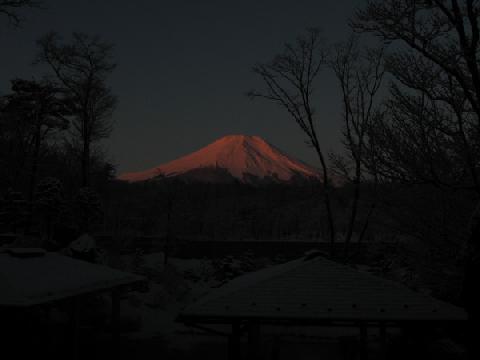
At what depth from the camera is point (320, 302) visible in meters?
8.05

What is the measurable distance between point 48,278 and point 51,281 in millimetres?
192

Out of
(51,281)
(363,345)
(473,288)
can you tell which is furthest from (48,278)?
(473,288)

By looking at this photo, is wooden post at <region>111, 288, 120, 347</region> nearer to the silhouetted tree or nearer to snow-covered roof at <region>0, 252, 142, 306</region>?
snow-covered roof at <region>0, 252, 142, 306</region>

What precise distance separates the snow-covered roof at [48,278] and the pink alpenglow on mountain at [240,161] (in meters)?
95.2

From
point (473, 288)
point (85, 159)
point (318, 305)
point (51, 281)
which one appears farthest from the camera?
point (85, 159)

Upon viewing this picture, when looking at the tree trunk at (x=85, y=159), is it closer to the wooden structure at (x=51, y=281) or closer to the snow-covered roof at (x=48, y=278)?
→ the wooden structure at (x=51, y=281)

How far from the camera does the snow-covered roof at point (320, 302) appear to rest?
7.77 m

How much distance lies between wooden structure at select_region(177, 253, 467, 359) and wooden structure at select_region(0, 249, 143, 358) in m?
3.23

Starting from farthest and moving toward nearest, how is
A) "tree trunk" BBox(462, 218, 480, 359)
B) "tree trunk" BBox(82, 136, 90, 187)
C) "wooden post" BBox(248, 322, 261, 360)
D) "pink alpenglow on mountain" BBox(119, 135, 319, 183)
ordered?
"pink alpenglow on mountain" BBox(119, 135, 319, 183)
"tree trunk" BBox(82, 136, 90, 187)
"wooden post" BBox(248, 322, 261, 360)
"tree trunk" BBox(462, 218, 480, 359)

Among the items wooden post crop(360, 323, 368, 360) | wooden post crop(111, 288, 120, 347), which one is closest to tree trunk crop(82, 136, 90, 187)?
wooden post crop(111, 288, 120, 347)

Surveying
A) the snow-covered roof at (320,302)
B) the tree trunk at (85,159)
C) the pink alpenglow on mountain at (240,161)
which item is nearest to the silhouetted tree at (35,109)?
the tree trunk at (85,159)

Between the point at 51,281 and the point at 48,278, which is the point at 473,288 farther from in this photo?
the point at 48,278

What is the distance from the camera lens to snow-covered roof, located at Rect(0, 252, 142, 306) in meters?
8.92

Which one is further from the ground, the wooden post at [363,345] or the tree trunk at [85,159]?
the tree trunk at [85,159]
